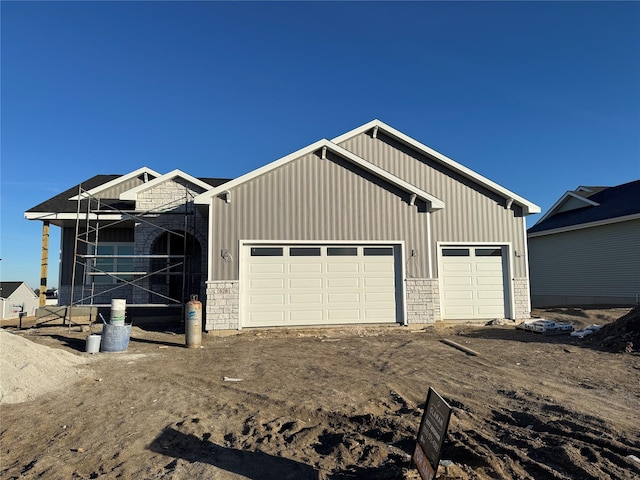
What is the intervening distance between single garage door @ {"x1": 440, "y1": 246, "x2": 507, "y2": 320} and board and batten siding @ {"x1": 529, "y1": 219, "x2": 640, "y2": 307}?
8236 mm

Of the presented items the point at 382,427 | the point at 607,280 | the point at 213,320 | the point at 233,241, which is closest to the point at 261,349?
the point at 213,320

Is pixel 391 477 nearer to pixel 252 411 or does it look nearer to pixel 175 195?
pixel 252 411

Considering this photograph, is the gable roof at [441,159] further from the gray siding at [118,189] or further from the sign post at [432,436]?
the sign post at [432,436]

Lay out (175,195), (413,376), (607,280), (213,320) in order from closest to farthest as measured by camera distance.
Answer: (413,376) → (213,320) → (175,195) → (607,280)

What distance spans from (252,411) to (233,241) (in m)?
7.21

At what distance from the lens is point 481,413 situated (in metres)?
5.19

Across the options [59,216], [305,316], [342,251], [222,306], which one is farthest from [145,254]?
[342,251]

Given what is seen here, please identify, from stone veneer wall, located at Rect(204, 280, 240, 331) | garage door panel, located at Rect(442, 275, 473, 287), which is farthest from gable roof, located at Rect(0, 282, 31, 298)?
garage door panel, located at Rect(442, 275, 473, 287)

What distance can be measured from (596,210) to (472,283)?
1165 centimetres

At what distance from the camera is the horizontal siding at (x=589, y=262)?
18312mm

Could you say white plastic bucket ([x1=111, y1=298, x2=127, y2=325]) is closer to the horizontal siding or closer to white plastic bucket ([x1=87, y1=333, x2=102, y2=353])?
white plastic bucket ([x1=87, y1=333, x2=102, y2=353])

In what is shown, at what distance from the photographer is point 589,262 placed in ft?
67.1

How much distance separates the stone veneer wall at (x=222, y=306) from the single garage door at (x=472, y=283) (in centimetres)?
660

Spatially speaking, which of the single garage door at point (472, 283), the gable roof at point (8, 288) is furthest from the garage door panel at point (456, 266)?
the gable roof at point (8, 288)
